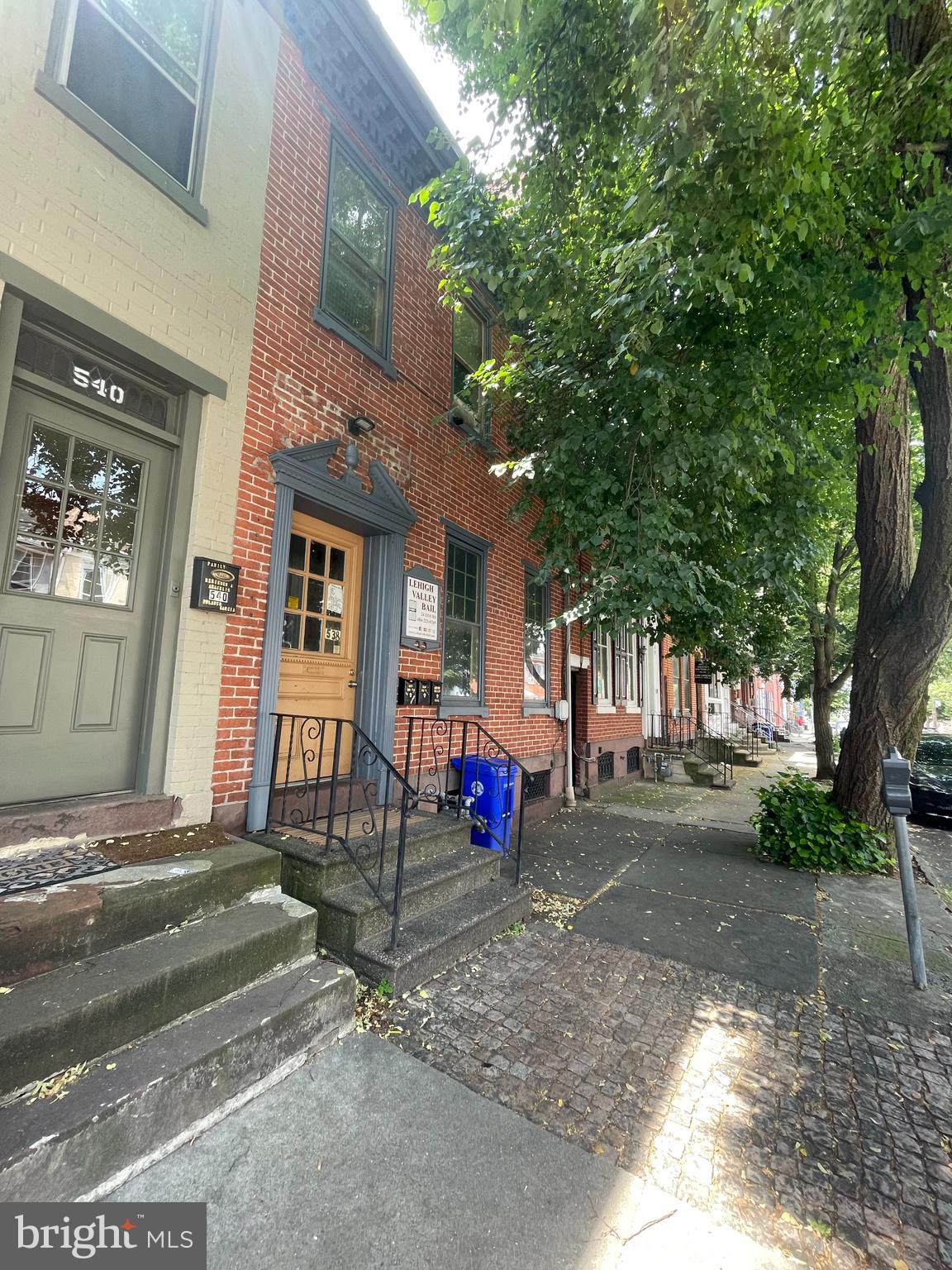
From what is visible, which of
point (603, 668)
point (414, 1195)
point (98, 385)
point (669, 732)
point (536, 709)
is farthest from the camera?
point (669, 732)

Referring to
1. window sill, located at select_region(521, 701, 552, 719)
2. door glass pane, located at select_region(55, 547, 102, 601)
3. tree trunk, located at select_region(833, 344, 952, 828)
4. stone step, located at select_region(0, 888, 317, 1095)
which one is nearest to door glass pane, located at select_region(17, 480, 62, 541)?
door glass pane, located at select_region(55, 547, 102, 601)

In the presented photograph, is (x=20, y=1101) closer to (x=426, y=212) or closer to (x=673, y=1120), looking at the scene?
(x=673, y=1120)

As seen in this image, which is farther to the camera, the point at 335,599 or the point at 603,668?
the point at 603,668

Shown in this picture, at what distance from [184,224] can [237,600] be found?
2.54 meters

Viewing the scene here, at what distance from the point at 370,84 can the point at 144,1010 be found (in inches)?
291

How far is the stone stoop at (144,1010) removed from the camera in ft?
6.02

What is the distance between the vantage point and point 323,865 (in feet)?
11.3

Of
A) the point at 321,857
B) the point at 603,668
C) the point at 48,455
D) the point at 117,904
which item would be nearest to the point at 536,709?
the point at 603,668

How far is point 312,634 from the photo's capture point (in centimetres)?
488

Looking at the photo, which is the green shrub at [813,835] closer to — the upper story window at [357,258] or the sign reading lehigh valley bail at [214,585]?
the sign reading lehigh valley bail at [214,585]

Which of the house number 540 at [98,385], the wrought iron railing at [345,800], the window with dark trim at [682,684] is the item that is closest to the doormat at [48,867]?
the wrought iron railing at [345,800]

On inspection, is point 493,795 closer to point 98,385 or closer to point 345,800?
point 345,800

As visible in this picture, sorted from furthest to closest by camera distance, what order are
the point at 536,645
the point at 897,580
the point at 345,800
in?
the point at 536,645
the point at 897,580
the point at 345,800
